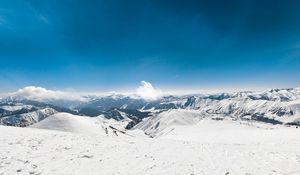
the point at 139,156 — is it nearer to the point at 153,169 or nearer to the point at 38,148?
the point at 153,169

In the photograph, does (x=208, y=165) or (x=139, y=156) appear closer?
(x=208, y=165)

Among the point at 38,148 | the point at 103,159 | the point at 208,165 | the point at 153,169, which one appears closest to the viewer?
the point at 153,169

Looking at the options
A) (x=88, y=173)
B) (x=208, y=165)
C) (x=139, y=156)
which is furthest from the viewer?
(x=139, y=156)

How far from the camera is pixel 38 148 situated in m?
24.1

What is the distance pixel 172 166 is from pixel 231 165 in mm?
4865

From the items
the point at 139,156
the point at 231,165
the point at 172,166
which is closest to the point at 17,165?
the point at 139,156

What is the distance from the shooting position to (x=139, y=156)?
22453 mm

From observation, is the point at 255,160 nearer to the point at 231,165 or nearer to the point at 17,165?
the point at 231,165

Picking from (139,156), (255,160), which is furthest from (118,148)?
(255,160)

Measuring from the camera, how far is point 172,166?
19094 millimetres

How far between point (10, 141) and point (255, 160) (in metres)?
25.1

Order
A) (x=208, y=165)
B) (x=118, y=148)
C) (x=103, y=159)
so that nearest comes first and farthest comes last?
(x=208, y=165) < (x=103, y=159) < (x=118, y=148)

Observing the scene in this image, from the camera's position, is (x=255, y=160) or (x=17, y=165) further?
(x=255, y=160)

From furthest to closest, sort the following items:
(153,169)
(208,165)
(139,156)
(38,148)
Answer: (38,148)
(139,156)
(208,165)
(153,169)
